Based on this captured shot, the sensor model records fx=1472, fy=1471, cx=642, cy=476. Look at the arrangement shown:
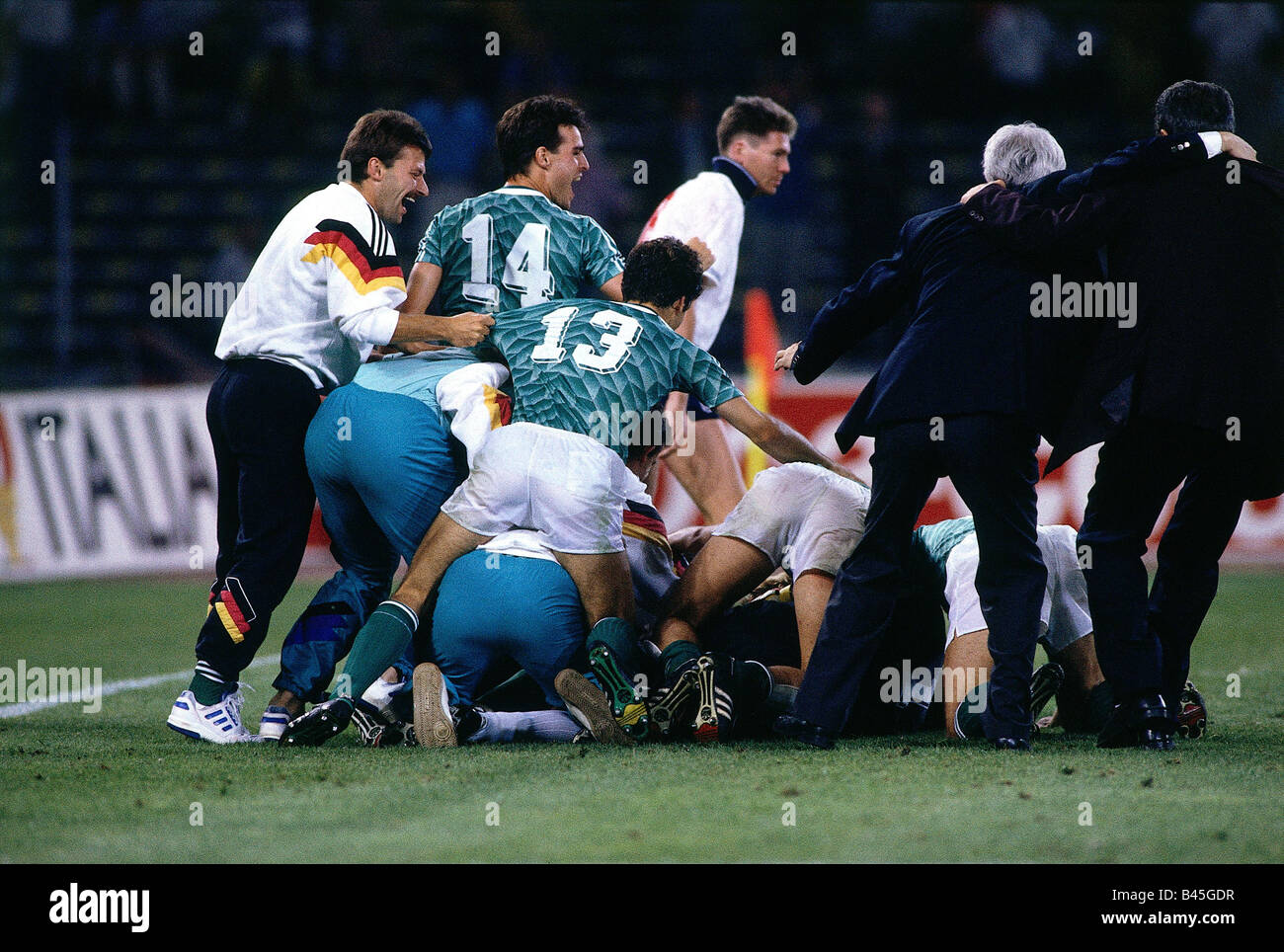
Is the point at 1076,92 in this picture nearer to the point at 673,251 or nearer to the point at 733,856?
the point at 673,251

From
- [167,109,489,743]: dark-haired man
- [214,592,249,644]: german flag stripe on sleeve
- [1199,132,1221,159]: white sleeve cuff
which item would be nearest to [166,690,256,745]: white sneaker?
[167,109,489,743]: dark-haired man

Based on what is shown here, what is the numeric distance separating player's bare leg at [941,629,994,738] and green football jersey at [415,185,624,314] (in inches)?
73.6

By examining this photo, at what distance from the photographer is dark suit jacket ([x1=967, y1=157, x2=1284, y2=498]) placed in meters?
4.28

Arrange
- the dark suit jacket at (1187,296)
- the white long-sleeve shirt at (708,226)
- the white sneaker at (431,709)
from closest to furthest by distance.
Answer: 1. the dark suit jacket at (1187,296)
2. the white sneaker at (431,709)
3. the white long-sleeve shirt at (708,226)

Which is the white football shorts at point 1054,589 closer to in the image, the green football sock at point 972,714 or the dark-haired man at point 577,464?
the green football sock at point 972,714

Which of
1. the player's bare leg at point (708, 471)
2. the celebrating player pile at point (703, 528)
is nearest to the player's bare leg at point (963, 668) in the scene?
the celebrating player pile at point (703, 528)

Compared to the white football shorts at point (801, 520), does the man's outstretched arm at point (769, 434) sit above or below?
above

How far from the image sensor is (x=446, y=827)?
131 inches

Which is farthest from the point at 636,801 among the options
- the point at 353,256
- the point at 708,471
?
the point at 708,471

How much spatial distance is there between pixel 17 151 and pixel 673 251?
989cm

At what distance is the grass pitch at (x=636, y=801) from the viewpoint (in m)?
3.12

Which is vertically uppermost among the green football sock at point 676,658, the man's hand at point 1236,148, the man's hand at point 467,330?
the man's hand at point 1236,148

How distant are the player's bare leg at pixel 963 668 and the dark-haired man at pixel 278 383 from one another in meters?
1.87

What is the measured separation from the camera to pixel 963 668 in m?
4.68
